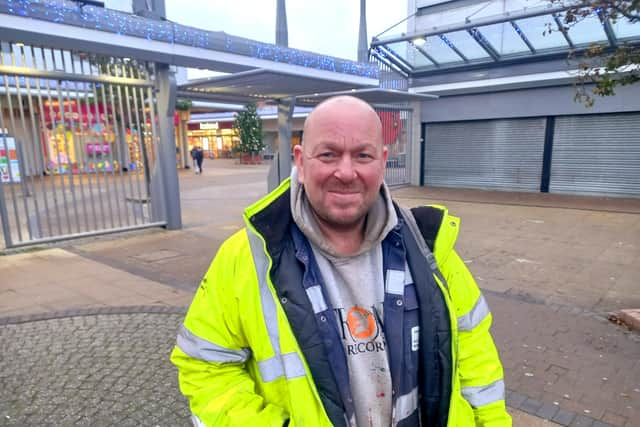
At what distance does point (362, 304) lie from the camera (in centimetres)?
152

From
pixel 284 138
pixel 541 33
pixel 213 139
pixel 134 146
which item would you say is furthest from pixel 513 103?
pixel 213 139

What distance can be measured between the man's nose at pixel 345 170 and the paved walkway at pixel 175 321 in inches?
88.5

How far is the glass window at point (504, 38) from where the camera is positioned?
13.1 m

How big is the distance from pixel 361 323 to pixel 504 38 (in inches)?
565

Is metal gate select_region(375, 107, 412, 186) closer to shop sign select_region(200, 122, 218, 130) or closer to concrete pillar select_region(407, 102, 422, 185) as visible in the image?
concrete pillar select_region(407, 102, 422, 185)

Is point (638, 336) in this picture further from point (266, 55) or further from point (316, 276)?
point (266, 55)

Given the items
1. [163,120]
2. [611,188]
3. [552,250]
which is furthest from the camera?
[611,188]

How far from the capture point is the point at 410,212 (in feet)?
5.76

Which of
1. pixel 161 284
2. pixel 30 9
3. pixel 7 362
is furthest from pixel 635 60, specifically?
pixel 30 9

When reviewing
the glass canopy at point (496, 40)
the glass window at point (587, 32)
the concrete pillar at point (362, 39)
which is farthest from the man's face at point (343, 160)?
the concrete pillar at point (362, 39)

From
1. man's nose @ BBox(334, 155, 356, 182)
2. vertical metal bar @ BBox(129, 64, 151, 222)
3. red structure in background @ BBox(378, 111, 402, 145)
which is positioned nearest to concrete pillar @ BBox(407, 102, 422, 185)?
red structure in background @ BBox(378, 111, 402, 145)

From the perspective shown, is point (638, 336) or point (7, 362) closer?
point (7, 362)

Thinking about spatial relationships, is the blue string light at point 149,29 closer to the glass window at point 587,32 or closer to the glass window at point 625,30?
the glass window at point 587,32

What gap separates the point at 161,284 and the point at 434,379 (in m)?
4.77
